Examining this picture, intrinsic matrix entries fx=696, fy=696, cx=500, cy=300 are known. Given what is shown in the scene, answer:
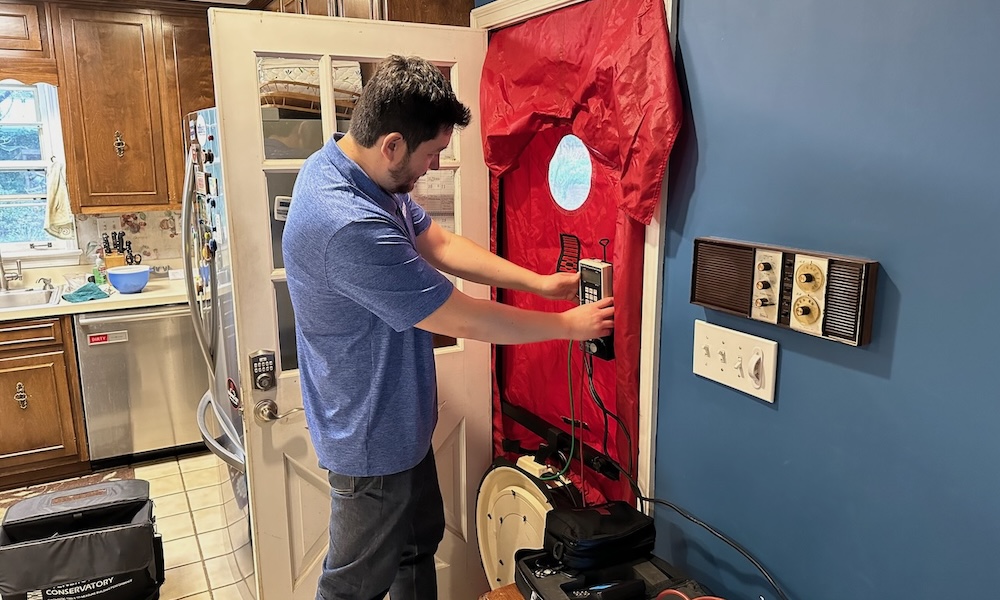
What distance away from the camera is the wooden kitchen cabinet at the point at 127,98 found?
3311 millimetres

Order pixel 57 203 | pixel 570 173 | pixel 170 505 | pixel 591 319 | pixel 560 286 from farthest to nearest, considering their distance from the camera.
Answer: pixel 57 203
pixel 170 505
pixel 570 173
pixel 560 286
pixel 591 319

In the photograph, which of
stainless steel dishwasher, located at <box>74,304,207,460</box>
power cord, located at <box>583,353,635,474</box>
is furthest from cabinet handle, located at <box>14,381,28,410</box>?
power cord, located at <box>583,353,635,474</box>

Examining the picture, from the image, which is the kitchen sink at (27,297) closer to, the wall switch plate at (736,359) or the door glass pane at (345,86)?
the door glass pane at (345,86)

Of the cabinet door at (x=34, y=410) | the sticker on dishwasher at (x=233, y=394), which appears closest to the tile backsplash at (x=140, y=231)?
the cabinet door at (x=34, y=410)

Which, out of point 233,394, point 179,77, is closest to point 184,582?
point 233,394

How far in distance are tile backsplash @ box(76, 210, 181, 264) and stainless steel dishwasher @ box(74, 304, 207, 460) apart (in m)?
0.61

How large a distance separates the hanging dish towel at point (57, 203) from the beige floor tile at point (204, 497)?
5.19 feet

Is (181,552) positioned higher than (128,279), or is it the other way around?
(128,279)

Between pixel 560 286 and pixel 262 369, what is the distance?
0.82 m

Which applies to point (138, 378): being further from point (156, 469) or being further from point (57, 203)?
point (57, 203)

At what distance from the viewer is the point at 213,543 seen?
112 inches

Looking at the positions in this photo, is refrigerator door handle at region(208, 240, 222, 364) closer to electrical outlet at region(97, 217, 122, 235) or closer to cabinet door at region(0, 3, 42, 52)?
electrical outlet at region(97, 217, 122, 235)

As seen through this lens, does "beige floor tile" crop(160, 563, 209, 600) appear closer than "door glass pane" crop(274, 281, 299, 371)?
No

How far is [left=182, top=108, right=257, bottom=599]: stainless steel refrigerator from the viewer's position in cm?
200
